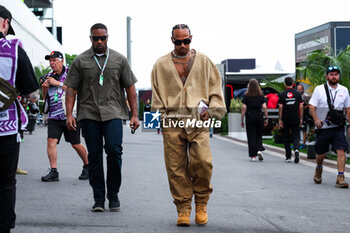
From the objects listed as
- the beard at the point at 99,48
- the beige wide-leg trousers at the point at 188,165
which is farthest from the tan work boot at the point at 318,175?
the beard at the point at 99,48

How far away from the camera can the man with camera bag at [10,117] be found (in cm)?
386

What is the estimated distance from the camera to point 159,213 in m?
5.75

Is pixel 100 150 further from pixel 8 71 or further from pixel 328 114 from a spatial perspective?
pixel 328 114

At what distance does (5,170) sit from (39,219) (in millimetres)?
1545

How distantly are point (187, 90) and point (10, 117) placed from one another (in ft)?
5.82

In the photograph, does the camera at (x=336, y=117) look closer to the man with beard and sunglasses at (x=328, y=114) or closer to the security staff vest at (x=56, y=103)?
the man with beard and sunglasses at (x=328, y=114)

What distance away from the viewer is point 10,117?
12.8 feet

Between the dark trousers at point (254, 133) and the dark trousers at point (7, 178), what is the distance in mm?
8829

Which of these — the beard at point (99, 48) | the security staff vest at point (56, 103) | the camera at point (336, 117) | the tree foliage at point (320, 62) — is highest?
the tree foliage at point (320, 62)

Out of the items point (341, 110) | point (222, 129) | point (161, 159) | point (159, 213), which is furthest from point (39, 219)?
point (222, 129)

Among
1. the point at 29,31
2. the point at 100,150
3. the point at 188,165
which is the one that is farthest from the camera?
the point at 29,31

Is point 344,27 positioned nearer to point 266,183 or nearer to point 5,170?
point 266,183

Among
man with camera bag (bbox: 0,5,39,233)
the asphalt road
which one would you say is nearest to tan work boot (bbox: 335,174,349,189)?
the asphalt road

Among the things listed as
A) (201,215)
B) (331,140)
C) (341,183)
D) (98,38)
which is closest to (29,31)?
(331,140)
